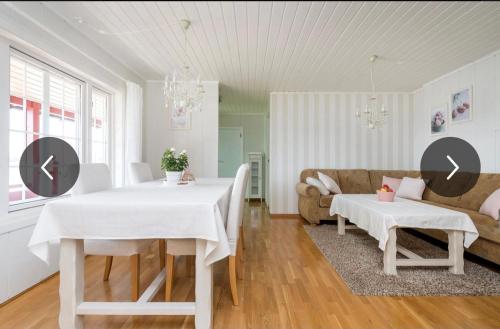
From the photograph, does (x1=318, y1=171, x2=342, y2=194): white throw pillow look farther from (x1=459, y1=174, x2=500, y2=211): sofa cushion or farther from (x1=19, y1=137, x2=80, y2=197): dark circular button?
(x1=19, y1=137, x2=80, y2=197): dark circular button

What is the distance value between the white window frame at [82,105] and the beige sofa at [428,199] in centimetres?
292

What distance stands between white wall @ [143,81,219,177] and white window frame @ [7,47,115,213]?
0.72 metres

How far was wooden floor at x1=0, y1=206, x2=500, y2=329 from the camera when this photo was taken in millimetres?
1614

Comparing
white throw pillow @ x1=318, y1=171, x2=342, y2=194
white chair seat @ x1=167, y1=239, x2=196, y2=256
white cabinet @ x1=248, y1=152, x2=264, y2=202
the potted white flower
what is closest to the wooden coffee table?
white chair seat @ x1=167, y1=239, x2=196, y2=256

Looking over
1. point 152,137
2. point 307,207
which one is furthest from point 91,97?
point 307,207

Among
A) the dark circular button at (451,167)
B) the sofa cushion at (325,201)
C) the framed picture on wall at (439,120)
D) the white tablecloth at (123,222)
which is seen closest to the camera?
the white tablecloth at (123,222)

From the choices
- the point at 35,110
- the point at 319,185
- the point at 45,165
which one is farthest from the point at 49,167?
the point at 319,185

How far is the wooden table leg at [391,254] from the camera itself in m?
2.24

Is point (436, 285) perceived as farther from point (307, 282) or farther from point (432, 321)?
point (307, 282)

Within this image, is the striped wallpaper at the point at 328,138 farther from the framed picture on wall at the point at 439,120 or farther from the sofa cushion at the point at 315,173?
the framed picture on wall at the point at 439,120

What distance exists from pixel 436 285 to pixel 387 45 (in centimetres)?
232

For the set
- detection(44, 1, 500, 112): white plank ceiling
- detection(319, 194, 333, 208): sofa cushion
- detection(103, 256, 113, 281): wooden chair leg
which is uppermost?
detection(44, 1, 500, 112): white plank ceiling

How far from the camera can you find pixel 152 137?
13.8ft

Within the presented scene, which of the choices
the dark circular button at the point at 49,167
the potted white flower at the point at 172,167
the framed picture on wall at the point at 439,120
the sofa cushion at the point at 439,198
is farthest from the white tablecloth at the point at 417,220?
the dark circular button at the point at 49,167
